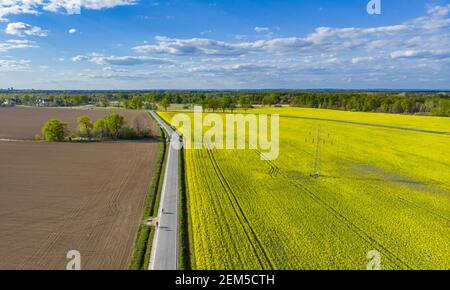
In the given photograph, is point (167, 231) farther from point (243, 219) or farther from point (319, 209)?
point (319, 209)

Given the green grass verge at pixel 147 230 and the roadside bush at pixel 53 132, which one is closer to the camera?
the green grass verge at pixel 147 230

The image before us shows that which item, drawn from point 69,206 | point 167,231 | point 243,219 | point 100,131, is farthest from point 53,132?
point 243,219

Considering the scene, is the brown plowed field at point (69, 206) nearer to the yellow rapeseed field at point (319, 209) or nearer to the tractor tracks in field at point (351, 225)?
the yellow rapeseed field at point (319, 209)

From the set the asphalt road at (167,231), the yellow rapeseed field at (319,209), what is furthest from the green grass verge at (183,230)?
the yellow rapeseed field at (319,209)

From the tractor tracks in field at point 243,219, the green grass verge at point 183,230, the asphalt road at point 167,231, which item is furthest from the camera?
the tractor tracks in field at point 243,219

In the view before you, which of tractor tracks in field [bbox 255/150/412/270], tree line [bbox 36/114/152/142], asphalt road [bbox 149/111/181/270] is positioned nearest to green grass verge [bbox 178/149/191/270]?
asphalt road [bbox 149/111/181/270]

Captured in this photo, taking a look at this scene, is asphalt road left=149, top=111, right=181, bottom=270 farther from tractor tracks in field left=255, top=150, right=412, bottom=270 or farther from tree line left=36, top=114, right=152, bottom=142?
tree line left=36, top=114, right=152, bottom=142

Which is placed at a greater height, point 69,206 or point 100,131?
point 100,131
